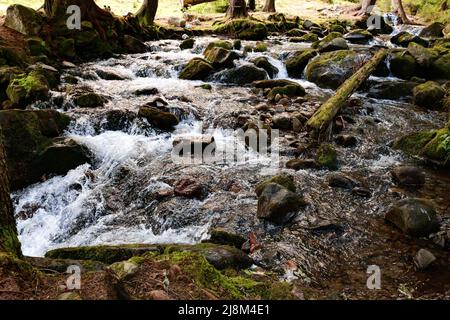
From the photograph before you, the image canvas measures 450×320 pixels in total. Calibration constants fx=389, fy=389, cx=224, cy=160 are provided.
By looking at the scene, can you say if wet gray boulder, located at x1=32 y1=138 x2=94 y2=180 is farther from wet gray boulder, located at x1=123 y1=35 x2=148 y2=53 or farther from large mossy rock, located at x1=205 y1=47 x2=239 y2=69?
wet gray boulder, located at x1=123 y1=35 x2=148 y2=53

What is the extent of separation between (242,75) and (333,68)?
10.0 ft

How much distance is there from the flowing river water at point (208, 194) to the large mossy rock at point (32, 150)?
21 cm

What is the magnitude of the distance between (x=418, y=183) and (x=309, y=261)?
316 cm

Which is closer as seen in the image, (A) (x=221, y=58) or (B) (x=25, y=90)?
(B) (x=25, y=90)

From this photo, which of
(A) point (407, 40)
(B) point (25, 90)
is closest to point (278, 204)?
(B) point (25, 90)

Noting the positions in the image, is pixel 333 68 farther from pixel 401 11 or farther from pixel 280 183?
pixel 401 11

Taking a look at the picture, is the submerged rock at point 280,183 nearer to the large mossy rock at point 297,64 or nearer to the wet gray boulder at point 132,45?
the large mossy rock at point 297,64

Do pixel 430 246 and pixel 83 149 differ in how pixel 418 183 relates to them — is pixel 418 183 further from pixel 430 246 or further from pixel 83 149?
pixel 83 149

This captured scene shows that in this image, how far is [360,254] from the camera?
4.98m

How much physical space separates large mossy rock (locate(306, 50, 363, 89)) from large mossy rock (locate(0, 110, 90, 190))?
8412 millimetres

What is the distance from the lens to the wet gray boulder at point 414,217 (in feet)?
17.4

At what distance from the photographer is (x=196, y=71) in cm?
1359

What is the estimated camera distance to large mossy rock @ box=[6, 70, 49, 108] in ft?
31.0
